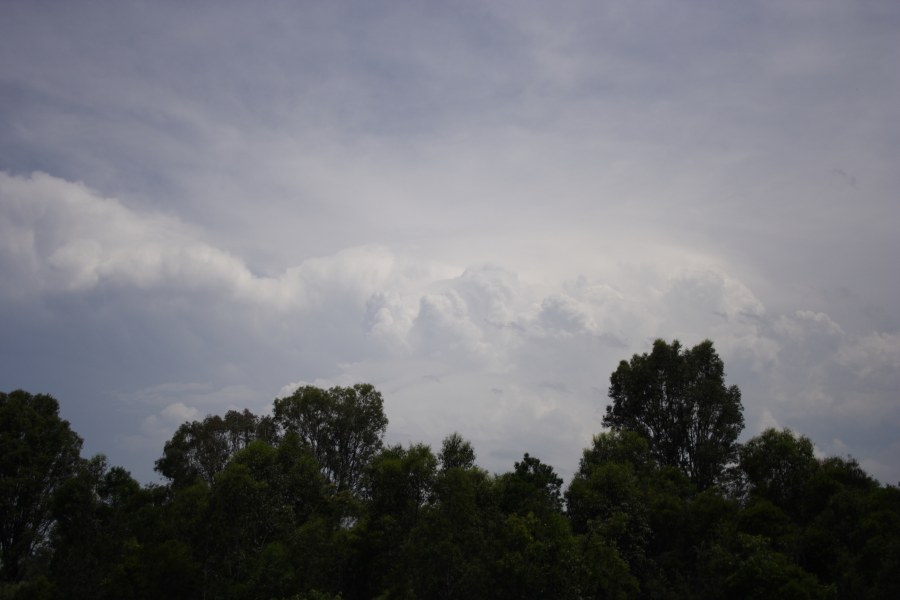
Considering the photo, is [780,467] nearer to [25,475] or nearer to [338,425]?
[338,425]

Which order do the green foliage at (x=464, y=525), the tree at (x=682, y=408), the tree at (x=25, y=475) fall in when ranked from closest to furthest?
the green foliage at (x=464, y=525) < the tree at (x=25, y=475) < the tree at (x=682, y=408)

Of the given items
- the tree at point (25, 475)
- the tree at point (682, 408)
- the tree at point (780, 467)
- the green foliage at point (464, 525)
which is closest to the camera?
the green foliage at point (464, 525)

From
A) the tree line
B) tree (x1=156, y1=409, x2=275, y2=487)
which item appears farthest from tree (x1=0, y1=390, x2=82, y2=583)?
tree (x1=156, y1=409, x2=275, y2=487)

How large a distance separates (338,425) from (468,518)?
34.9m

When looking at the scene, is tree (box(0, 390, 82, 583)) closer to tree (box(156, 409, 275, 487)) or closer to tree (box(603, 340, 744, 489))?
tree (box(156, 409, 275, 487))

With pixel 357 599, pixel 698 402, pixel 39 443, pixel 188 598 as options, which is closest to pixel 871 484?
pixel 698 402

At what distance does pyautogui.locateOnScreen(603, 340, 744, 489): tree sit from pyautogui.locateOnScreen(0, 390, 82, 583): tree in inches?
1993

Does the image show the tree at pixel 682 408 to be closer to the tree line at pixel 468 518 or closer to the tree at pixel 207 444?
the tree line at pixel 468 518

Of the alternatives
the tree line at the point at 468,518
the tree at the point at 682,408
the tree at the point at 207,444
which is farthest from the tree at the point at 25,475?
the tree at the point at 682,408

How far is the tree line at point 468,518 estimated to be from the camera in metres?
35.6

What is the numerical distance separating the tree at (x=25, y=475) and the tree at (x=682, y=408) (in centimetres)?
5062

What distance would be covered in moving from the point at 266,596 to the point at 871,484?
1560 inches

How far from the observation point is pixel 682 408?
2586 inches

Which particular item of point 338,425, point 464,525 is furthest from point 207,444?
point 464,525
